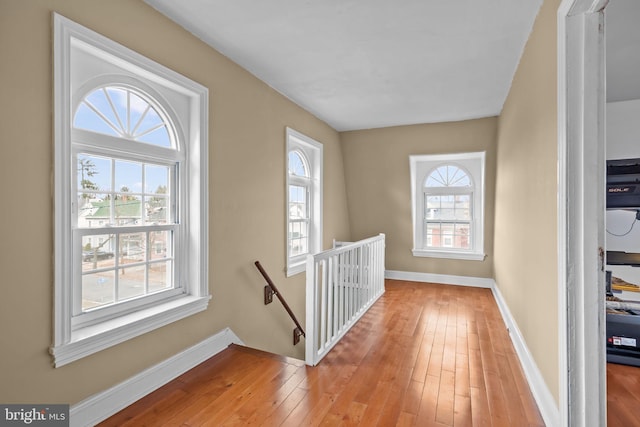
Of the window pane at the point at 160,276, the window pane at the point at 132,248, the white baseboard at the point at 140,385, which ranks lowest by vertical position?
the white baseboard at the point at 140,385

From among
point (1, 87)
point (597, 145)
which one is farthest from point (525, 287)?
point (1, 87)

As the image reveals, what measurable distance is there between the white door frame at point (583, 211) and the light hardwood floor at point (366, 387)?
0.55 meters

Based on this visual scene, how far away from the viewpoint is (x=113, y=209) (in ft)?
6.26

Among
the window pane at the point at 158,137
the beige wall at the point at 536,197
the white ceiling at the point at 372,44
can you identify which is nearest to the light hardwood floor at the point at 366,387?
the beige wall at the point at 536,197

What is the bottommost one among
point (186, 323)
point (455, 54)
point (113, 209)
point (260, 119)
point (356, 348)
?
point (356, 348)

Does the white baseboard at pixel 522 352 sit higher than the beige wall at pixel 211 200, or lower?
lower

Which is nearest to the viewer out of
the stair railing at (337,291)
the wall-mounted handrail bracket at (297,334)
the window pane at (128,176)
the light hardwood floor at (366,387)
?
the light hardwood floor at (366,387)

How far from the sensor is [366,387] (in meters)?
2.03

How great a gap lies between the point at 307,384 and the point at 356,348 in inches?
27.7

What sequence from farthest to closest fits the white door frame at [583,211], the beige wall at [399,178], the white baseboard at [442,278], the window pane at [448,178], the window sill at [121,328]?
the window pane at [448,178]
the white baseboard at [442,278]
the beige wall at [399,178]
the window sill at [121,328]
the white door frame at [583,211]

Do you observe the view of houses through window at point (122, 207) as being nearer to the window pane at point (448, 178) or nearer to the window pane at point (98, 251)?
Answer: the window pane at point (98, 251)

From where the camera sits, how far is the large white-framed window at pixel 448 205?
15.6ft

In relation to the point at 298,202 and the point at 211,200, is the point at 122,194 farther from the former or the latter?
the point at 298,202

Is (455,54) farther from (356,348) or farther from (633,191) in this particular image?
(356,348)
